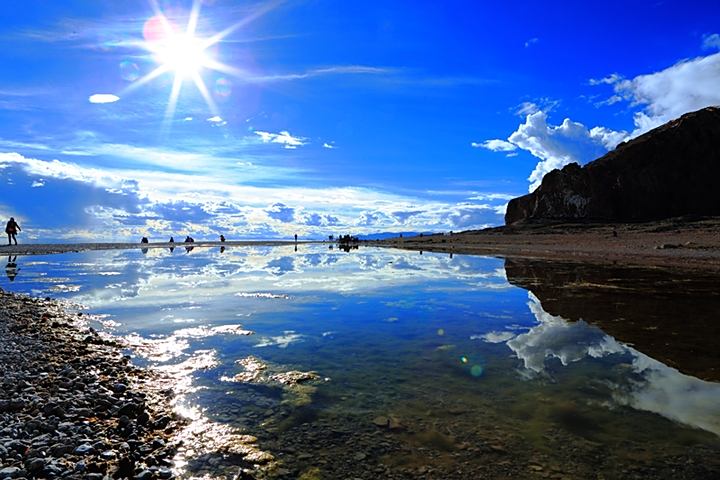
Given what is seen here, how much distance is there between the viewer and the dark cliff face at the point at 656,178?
376 feet

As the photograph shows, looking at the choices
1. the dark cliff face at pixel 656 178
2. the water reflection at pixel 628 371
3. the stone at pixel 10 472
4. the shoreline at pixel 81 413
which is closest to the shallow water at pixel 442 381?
the water reflection at pixel 628 371

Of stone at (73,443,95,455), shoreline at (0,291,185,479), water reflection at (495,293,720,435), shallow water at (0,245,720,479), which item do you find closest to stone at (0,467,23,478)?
shoreline at (0,291,185,479)

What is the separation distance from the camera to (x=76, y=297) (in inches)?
923

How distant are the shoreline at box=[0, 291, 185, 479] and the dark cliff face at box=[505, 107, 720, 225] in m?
120

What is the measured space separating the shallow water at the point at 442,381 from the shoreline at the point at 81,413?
567 millimetres

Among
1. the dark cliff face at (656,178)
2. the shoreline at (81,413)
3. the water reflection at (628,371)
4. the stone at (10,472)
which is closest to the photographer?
the stone at (10,472)

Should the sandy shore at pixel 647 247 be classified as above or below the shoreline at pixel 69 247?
below

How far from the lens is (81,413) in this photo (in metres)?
8.20

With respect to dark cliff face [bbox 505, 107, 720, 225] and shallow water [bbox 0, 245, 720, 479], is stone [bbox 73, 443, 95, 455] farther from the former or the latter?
dark cliff face [bbox 505, 107, 720, 225]

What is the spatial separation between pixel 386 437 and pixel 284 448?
70.1 inches

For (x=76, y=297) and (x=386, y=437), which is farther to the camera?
(x=76, y=297)

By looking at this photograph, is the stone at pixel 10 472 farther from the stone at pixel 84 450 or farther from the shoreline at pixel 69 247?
Result: the shoreline at pixel 69 247

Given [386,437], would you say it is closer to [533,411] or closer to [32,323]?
[533,411]

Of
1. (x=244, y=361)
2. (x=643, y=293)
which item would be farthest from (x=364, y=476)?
(x=643, y=293)
